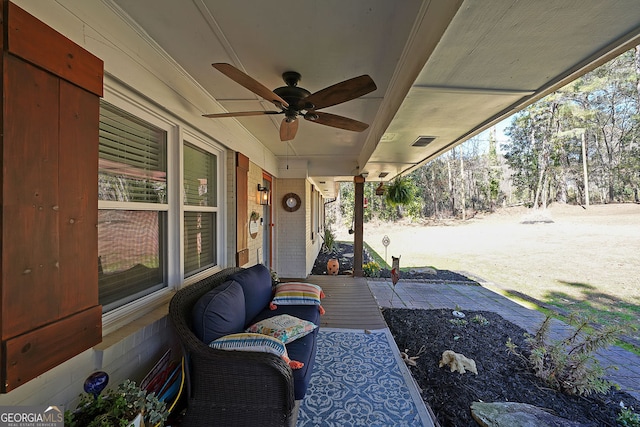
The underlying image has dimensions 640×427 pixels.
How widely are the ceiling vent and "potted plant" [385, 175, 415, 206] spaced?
2.89 m

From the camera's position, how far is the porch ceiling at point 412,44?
1.11m

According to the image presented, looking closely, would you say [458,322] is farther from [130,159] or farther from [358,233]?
[130,159]

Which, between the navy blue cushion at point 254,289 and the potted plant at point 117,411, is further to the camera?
the navy blue cushion at point 254,289

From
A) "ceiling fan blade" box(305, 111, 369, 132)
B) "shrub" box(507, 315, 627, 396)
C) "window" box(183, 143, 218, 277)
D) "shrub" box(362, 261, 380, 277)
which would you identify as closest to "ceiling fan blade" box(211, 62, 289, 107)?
"ceiling fan blade" box(305, 111, 369, 132)

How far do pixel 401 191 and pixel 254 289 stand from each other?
464 centimetres

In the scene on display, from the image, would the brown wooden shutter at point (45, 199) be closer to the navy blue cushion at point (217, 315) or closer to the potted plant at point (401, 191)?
the navy blue cushion at point (217, 315)

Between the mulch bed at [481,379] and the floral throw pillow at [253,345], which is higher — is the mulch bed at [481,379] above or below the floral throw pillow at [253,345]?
below

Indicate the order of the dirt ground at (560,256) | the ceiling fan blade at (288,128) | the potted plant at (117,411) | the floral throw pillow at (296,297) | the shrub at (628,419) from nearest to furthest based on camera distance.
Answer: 1. the potted plant at (117,411)
2. the shrub at (628,419)
3. the ceiling fan blade at (288,128)
4. the floral throw pillow at (296,297)
5. the dirt ground at (560,256)

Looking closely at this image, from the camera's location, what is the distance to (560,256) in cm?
761

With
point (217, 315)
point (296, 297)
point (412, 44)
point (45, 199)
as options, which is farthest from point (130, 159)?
point (412, 44)

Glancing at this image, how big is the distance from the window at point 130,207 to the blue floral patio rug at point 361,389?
5.00 feet

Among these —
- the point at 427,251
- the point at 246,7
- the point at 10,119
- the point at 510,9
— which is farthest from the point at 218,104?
the point at 427,251

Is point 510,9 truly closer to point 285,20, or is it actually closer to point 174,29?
point 285,20

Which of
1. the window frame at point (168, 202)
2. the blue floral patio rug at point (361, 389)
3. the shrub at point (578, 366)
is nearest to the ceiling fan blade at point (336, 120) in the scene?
the window frame at point (168, 202)
